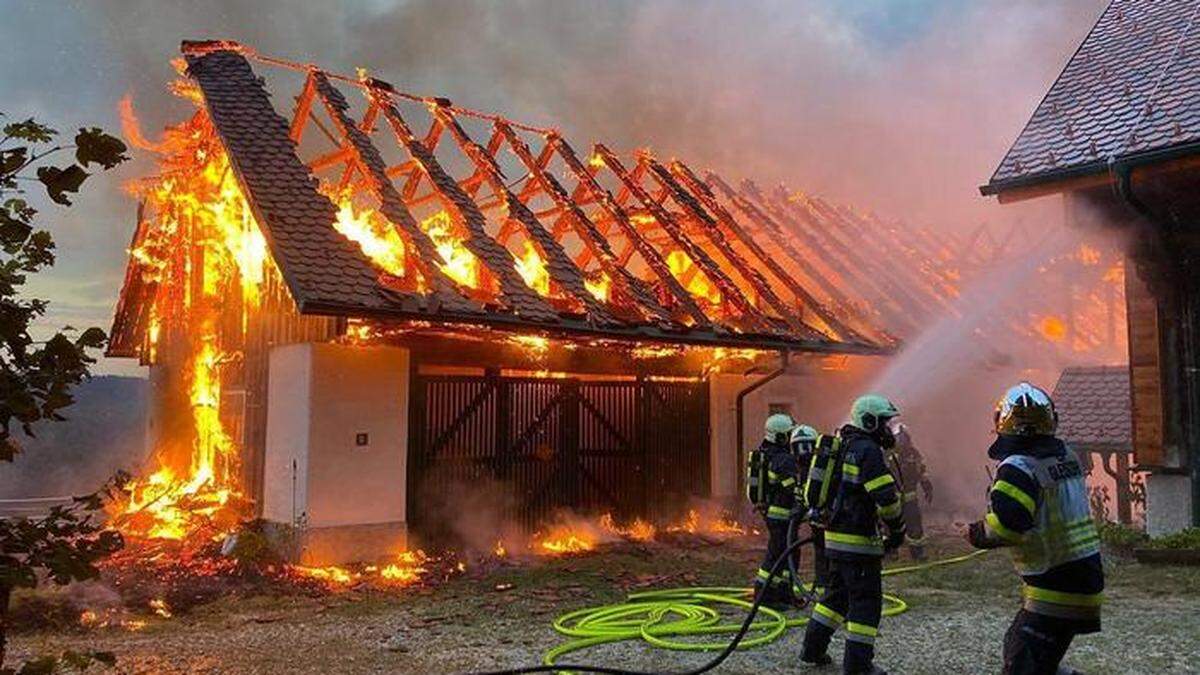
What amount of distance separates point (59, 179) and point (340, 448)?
7.83 m

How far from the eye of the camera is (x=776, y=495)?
7.87 m

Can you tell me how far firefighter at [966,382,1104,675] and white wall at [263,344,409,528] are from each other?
7.68 meters

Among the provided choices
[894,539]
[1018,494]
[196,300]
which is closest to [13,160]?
[1018,494]

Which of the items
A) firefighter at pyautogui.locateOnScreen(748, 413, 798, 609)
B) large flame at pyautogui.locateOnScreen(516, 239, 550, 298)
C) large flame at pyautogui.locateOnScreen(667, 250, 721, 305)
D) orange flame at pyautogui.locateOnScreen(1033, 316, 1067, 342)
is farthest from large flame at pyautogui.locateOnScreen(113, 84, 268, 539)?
orange flame at pyautogui.locateOnScreen(1033, 316, 1067, 342)

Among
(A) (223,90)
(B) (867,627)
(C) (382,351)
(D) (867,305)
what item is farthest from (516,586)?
(D) (867,305)

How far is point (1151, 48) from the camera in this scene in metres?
10.1

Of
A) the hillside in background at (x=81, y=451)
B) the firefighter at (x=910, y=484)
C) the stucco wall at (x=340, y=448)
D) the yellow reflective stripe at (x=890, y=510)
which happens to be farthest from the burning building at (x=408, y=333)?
the hillside in background at (x=81, y=451)

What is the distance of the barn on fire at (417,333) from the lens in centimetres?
1012

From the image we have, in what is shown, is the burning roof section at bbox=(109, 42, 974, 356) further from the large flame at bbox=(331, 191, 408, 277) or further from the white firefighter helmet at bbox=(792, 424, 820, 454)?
the white firefighter helmet at bbox=(792, 424, 820, 454)

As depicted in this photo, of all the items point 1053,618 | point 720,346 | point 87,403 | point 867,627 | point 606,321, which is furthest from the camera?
point 87,403

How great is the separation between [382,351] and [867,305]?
9.59m

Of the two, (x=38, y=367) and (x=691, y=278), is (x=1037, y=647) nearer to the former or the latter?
(x=38, y=367)

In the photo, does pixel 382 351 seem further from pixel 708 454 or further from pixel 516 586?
pixel 708 454

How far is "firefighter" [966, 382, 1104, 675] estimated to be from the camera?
4047 mm
